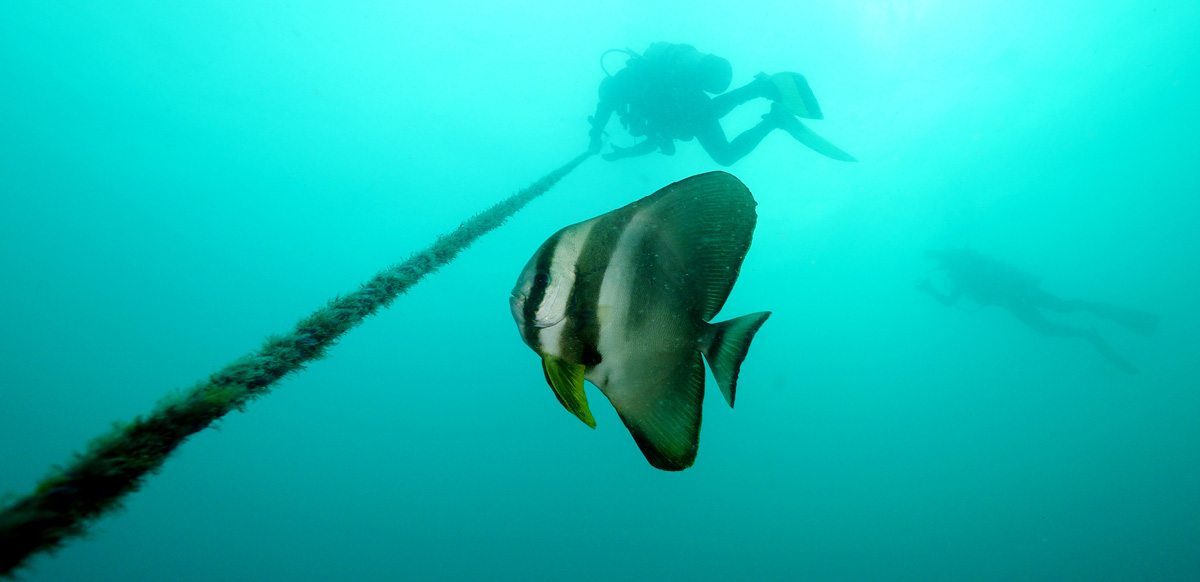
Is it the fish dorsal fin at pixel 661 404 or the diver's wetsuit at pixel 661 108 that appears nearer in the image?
the fish dorsal fin at pixel 661 404

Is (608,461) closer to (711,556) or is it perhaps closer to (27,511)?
(711,556)

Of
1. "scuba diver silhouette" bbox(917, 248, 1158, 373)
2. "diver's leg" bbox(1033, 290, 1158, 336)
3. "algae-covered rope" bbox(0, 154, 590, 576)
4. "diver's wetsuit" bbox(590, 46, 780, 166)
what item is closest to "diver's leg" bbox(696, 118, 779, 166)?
"diver's wetsuit" bbox(590, 46, 780, 166)

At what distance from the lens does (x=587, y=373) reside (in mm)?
885

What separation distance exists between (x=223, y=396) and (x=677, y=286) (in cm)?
108

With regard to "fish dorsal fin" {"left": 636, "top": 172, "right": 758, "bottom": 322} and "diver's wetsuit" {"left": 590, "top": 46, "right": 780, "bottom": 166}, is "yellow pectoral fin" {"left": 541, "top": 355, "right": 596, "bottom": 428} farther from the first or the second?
"diver's wetsuit" {"left": 590, "top": 46, "right": 780, "bottom": 166}

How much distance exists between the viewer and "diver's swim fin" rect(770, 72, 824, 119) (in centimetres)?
570

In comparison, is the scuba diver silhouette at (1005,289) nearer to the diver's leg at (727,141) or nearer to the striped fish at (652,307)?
the diver's leg at (727,141)

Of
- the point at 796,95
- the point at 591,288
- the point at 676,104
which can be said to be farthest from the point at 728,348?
the point at 676,104

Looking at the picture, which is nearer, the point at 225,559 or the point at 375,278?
the point at 375,278

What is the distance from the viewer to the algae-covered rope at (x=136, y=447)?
2.07 ft

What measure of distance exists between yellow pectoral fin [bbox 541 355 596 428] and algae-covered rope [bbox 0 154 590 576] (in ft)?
Answer: 2.56

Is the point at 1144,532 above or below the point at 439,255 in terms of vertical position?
below

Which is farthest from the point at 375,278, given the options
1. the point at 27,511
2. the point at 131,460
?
the point at 27,511

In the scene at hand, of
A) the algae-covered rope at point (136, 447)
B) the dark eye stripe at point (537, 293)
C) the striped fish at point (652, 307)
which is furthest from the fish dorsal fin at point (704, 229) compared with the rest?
the algae-covered rope at point (136, 447)
